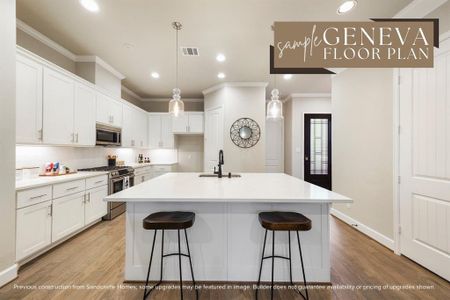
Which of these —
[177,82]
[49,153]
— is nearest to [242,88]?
[177,82]

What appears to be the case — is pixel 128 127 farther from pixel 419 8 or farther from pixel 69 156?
pixel 419 8

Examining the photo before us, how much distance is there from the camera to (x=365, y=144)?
3.05 meters

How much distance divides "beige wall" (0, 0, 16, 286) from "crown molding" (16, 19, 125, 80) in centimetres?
91

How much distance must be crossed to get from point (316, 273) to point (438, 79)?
2.27 metres

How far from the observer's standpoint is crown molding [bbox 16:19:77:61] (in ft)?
8.58

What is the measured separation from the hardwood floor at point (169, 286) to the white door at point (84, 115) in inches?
59.9

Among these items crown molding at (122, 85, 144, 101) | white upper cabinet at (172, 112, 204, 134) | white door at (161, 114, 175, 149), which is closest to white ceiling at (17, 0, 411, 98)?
crown molding at (122, 85, 144, 101)

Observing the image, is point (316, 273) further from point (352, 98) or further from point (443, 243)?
point (352, 98)

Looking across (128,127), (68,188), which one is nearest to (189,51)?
(128,127)

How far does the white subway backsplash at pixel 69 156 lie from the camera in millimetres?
2644

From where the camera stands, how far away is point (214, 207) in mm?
1919

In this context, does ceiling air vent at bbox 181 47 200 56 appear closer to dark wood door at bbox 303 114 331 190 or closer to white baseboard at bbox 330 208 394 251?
white baseboard at bbox 330 208 394 251

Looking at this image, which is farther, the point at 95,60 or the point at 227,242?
the point at 95,60

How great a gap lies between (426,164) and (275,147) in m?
4.30
